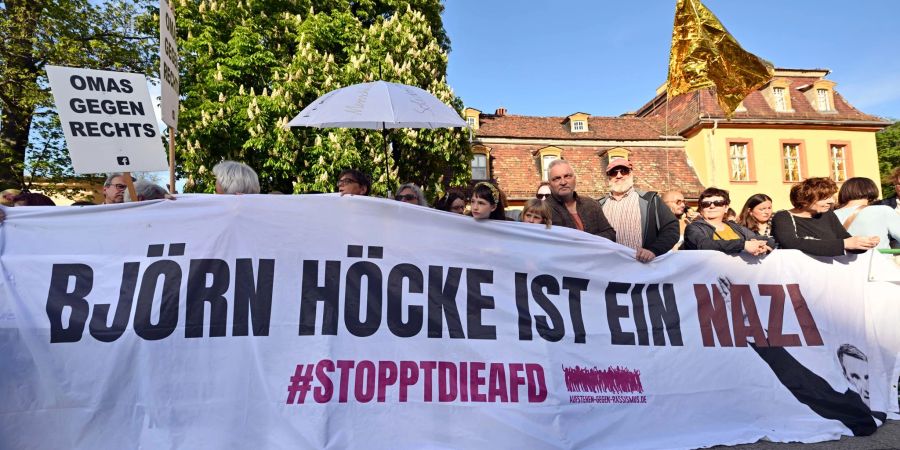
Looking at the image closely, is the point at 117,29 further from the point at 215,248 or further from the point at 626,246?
the point at 626,246

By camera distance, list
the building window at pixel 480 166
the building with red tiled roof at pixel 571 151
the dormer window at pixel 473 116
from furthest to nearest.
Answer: the dormer window at pixel 473 116, the building with red tiled roof at pixel 571 151, the building window at pixel 480 166

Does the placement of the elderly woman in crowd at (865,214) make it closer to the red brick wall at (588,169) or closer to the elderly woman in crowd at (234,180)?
the elderly woman in crowd at (234,180)

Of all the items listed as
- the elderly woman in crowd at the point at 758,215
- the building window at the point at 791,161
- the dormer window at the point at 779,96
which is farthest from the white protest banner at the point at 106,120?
the dormer window at the point at 779,96

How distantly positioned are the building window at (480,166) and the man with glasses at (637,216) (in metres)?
22.1

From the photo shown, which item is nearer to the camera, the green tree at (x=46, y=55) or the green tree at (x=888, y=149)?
the green tree at (x=46, y=55)

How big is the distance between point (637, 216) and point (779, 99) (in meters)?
31.4

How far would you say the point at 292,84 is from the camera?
45.0ft

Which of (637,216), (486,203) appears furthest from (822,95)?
(486,203)

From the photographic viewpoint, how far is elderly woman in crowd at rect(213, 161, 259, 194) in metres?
4.35

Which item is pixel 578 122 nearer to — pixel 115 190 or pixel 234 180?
pixel 115 190

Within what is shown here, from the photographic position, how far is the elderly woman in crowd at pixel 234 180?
435 centimetres

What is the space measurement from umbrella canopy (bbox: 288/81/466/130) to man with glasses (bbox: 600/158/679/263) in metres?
2.04

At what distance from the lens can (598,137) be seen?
29766 millimetres

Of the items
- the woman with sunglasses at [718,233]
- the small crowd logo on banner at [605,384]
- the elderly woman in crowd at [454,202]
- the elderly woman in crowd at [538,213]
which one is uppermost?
the elderly woman in crowd at [454,202]
